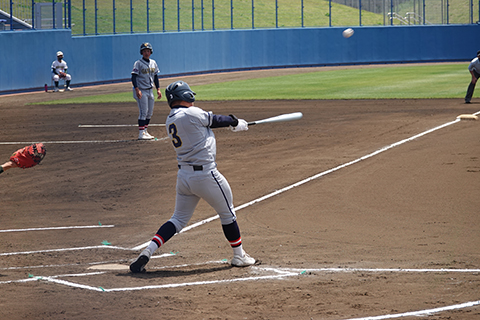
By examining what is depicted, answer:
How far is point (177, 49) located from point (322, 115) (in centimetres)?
2156

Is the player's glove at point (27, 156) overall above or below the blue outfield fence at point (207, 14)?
below

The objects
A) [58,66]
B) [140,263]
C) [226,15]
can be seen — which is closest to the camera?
[140,263]

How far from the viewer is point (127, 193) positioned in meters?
10.6

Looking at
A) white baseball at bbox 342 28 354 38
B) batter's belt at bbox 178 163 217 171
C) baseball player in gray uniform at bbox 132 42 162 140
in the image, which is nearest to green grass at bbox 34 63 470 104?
white baseball at bbox 342 28 354 38

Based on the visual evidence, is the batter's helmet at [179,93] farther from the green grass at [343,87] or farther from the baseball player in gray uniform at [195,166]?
the green grass at [343,87]

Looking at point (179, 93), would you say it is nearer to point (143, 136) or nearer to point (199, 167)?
point (199, 167)

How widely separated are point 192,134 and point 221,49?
36.5m

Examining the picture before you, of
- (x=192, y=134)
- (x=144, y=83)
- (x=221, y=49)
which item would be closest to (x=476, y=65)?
(x=144, y=83)

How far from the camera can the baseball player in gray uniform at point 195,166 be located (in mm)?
6461

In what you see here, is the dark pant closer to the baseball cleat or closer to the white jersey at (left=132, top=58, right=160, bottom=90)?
the white jersey at (left=132, top=58, right=160, bottom=90)

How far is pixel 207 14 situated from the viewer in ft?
154

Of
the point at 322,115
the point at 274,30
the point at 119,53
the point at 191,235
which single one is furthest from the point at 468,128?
the point at 274,30

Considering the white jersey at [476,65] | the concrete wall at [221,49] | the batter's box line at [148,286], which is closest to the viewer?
the batter's box line at [148,286]

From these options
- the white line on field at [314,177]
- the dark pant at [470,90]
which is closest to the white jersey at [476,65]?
the dark pant at [470,90]
